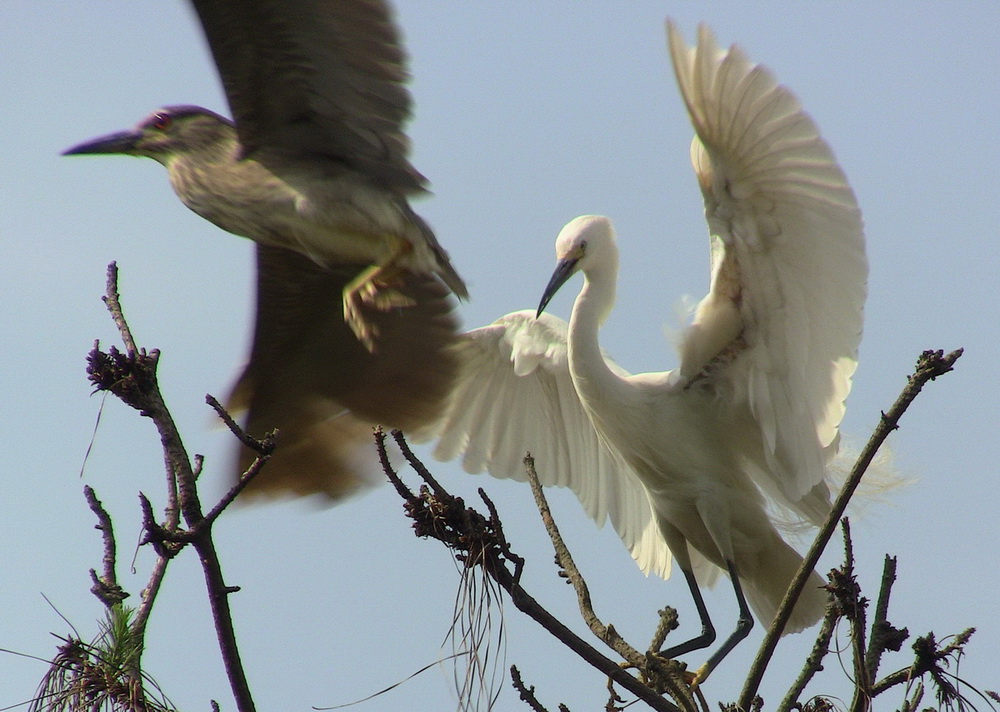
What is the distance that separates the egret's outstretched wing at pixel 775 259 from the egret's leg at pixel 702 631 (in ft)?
2.24

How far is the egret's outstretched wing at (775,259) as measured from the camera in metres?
3.46

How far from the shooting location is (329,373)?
442 centimetres

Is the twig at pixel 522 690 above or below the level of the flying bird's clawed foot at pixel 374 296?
below

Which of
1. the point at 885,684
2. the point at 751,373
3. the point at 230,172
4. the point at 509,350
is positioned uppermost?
the point at 509,350

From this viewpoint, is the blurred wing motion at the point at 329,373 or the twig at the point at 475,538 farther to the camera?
the blurred wing motion at the point at 329,373

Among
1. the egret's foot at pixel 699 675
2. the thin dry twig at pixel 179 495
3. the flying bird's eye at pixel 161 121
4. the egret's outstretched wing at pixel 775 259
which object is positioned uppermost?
the flying bird's eye at pixel 161 121

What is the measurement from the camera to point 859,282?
3635mm

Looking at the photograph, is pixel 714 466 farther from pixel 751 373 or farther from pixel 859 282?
pixel 859 282

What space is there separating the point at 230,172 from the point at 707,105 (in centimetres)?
154

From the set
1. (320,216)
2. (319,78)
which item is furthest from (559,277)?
(319,78)

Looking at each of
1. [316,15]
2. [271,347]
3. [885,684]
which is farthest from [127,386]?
[271,347]

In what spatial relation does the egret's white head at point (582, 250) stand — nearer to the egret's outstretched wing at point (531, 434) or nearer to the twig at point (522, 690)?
the egret's outstretched wing at point (531, 434)

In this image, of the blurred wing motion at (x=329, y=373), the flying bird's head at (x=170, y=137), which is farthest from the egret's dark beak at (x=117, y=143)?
the blurred wing motion at (x=329, y=373)

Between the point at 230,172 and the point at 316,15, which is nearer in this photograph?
the point at 316,15
